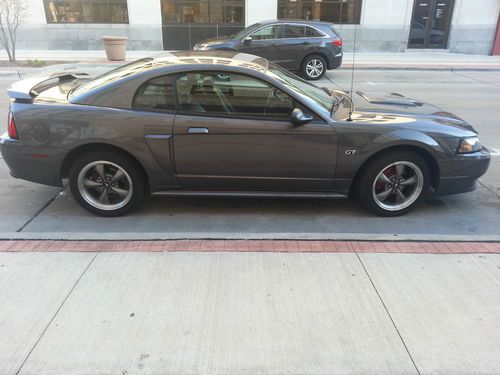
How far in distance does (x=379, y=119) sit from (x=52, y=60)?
1539 centimetres

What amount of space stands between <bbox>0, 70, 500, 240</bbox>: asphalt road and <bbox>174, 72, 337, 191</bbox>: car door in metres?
0.46

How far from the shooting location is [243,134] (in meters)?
4.14

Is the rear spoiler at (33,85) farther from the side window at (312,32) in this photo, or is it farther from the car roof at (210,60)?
the side window at (312,32)

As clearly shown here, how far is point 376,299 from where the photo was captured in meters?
3.09

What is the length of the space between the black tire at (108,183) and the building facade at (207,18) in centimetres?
1655

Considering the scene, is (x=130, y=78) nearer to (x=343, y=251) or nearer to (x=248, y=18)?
(x=343, y=251)

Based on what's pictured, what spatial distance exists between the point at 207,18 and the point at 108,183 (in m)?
16.8

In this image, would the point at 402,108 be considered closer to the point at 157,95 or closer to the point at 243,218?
the point at 243,218

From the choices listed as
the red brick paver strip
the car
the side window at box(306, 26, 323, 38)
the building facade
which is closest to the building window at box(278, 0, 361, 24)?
the building facade

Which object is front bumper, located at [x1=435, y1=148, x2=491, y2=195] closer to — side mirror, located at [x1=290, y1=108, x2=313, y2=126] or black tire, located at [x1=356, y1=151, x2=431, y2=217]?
black tire, located at [x1=356, y1=151, x2=431, y2=217]

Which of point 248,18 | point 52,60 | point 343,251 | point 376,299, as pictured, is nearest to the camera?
point 376,299

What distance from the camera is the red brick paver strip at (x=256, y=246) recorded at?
3.67 m

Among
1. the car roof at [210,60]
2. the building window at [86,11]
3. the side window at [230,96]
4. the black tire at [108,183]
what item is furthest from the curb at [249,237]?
the building window at [86,11]

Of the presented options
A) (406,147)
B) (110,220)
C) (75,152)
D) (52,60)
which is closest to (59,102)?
(75,152)
